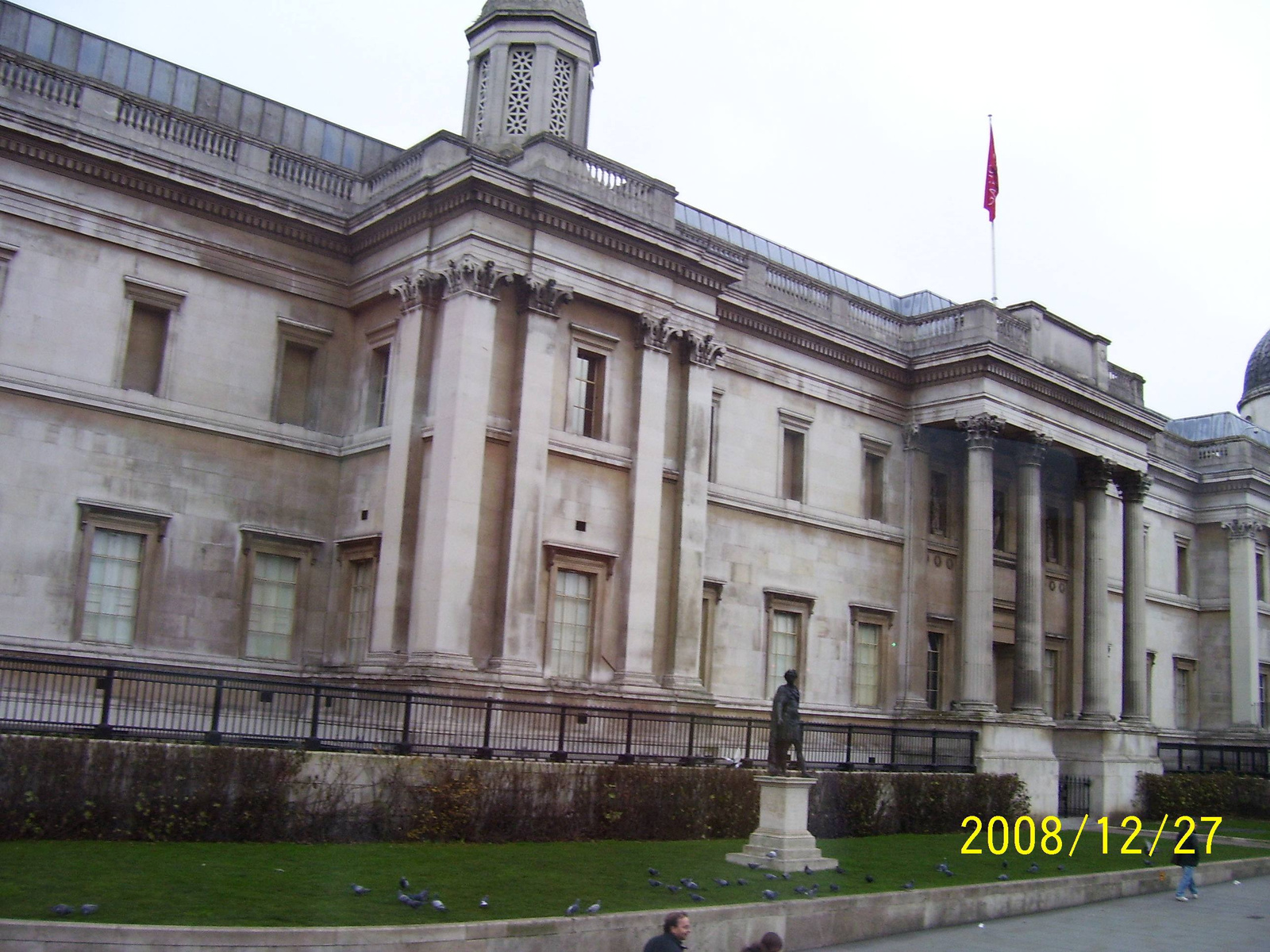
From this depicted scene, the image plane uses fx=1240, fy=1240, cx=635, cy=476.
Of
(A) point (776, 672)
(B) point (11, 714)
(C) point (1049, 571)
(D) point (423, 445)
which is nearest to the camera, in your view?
(B) point (11, 714)

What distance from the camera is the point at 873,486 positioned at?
3312cm

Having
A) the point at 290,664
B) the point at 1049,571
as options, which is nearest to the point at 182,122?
the point at 290,664

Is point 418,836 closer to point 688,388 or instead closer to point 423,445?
point 423,445

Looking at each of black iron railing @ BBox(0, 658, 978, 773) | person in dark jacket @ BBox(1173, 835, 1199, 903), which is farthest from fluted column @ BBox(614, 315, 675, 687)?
person in dark jacket @ BBox(1173, 835, 1199, 903)

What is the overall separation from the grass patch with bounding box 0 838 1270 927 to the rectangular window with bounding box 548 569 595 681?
6129 mm

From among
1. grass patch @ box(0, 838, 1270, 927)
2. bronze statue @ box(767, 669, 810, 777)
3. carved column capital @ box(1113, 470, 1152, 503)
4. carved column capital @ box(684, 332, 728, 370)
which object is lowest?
grass patch @ box(0, 838, 1270, 927)

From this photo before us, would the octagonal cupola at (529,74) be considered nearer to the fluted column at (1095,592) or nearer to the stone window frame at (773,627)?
the stone window frame at (773,627)

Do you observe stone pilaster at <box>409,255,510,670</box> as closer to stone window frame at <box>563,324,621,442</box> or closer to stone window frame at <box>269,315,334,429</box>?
stone window frame at <box>563,324,621,442</box>

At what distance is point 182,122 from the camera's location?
24297 millimetres

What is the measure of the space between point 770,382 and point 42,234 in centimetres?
1646

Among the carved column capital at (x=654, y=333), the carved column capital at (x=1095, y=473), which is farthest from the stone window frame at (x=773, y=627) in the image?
the carved column capital at (x=1095, y=473)

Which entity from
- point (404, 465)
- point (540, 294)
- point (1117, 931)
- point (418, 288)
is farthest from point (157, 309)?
point (1117, 931)

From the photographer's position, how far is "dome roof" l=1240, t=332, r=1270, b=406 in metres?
61.0

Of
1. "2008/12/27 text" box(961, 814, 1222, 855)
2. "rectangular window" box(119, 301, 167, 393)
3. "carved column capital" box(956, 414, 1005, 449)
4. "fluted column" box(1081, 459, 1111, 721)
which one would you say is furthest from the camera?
"fluted column" box(1081, 459, 1111, 721)
